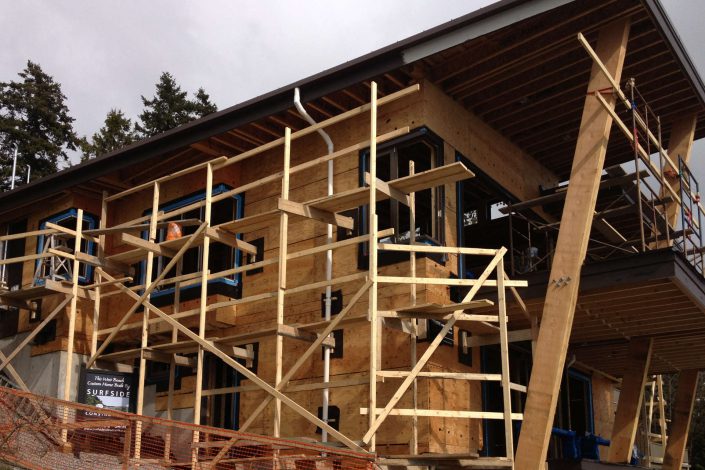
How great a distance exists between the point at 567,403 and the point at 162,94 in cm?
3121

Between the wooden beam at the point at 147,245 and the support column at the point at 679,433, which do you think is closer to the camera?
the wooden beam at the point at 147,245

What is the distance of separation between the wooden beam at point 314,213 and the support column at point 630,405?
5.20 meters

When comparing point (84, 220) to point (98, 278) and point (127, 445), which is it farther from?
point (127, 445)

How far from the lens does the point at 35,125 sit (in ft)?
138

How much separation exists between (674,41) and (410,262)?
211 inches

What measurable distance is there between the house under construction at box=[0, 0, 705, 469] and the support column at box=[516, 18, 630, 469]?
0.10 ft

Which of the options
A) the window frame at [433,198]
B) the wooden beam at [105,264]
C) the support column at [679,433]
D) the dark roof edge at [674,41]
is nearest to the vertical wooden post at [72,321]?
the wooden beam at [105,264]

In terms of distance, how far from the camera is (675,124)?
634 inches

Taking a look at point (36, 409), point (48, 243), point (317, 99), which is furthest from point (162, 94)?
point (36, 409)

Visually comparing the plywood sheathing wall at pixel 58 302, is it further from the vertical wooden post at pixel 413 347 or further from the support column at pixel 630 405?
the support column at pixel 630 405

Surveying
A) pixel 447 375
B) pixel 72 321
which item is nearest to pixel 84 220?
pixel 72 321

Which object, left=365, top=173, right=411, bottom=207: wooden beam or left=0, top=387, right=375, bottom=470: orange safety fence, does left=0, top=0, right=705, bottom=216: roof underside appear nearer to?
left=365, top=173, right=411, bottom=207: wooden beam

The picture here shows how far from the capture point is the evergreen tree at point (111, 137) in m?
41.4

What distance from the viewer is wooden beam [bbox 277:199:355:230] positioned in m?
12.2
